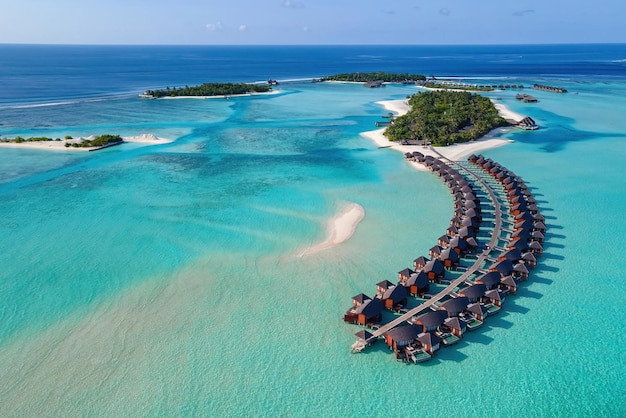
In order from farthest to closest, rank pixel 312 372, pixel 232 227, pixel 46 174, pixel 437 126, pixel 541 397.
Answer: pixel 437 126 < pixel 46 174 < pixel 232 227 < pixel 312 372 < pixel 541 397

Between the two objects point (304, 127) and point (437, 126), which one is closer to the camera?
point (437, 126)

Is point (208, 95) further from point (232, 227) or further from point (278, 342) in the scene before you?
point (278, 342)

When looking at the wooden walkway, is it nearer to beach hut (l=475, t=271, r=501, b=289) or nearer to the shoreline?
beach hut (l=475, t=271, r=501, b=289)

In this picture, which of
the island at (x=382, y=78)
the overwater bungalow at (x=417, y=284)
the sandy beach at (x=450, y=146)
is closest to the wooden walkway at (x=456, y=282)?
the overwater bungalow at (x=417, y=284)

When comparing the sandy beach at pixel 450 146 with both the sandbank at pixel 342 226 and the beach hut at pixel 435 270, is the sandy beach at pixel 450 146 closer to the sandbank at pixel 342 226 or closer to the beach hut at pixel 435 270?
the sandbank at pixel 342 226

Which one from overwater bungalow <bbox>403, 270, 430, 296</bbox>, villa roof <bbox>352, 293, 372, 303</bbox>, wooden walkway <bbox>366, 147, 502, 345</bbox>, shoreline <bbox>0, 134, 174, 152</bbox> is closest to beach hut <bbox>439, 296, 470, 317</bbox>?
wooden walkway <bbox>366, 147, 502, 345</bbox>

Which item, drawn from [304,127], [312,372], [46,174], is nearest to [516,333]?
[312,372]
